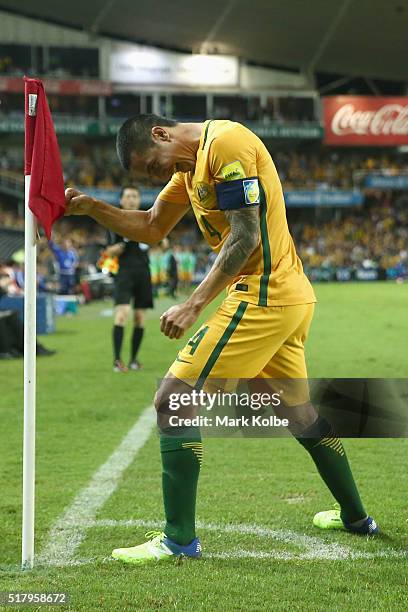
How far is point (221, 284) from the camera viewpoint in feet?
12.5

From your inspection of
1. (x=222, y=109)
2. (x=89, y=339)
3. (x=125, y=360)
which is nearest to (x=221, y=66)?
(x=222, y=109)

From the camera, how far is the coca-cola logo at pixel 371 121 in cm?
4859

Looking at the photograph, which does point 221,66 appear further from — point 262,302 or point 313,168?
point 262,302

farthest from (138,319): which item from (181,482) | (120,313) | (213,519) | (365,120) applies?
(365,120)

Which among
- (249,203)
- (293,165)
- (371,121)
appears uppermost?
(371,121)

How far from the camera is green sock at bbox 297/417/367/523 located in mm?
4266

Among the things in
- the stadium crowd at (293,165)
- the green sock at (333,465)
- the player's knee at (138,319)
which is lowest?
the green sock at (333,465)

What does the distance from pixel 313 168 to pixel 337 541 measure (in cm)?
4839

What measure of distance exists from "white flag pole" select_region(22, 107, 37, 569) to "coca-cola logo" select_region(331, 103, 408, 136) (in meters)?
46.4

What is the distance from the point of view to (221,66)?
49156 millimetres

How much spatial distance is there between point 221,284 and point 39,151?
35.9 inches

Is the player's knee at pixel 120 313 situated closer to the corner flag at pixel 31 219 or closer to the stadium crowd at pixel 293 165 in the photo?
the corner flag at pixel 31 219

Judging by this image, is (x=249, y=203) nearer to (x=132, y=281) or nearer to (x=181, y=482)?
(x=181, y=482)

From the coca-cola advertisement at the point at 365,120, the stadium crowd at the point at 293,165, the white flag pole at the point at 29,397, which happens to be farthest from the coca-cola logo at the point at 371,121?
the white flag pole at the point at 29,397
